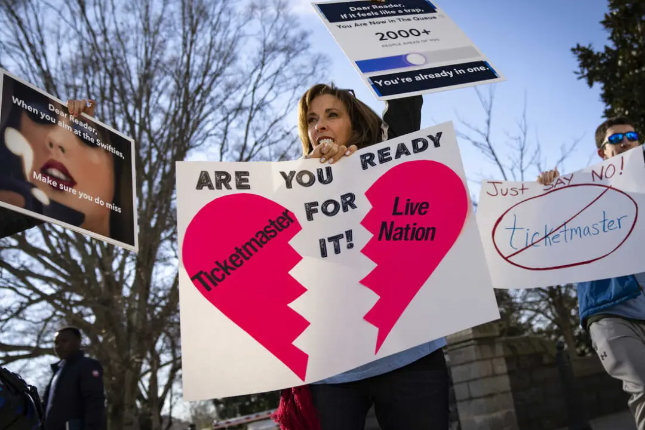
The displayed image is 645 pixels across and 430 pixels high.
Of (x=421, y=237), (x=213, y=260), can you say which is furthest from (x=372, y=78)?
(x=213, y=260)

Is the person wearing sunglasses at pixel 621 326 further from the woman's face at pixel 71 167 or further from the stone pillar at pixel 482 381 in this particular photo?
the stone pillar at pixel 482 381

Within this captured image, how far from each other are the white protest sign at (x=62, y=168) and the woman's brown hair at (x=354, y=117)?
753 mm

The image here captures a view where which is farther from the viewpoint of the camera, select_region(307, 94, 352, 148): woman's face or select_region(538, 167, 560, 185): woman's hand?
select_region(538, 167, 560, 185): woman's hand

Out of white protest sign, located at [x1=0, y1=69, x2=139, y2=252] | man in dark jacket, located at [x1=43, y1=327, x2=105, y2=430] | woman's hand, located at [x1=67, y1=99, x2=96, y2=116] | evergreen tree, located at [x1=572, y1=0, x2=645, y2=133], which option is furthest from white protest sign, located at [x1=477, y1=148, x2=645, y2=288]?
evergreen tree, located at [x1=572, y1=0, x2=645, y2=133]

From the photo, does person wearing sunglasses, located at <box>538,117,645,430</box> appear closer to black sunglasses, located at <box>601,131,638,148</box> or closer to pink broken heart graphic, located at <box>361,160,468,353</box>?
black sunglasses, located at <box>601,131,638,148</box>

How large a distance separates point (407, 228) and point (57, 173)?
128 centimetres

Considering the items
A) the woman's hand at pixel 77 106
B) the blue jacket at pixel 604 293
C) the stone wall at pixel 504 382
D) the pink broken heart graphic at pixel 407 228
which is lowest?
the stone wall at pixel 504 382

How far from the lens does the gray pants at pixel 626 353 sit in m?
2.78

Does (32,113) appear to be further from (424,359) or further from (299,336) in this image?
(424,359)

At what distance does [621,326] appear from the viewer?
9.61 feet

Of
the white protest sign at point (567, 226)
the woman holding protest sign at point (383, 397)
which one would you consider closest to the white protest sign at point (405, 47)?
the white protest sign at point (567, 226)

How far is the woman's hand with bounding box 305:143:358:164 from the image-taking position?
2.26 m

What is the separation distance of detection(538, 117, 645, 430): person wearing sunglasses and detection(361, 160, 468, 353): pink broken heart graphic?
4.32ft

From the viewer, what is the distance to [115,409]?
36.9 ft
